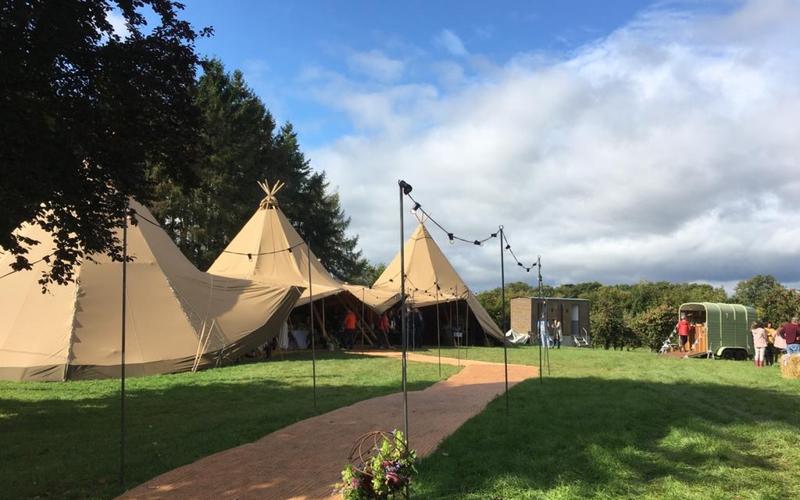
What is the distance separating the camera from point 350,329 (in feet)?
67.2

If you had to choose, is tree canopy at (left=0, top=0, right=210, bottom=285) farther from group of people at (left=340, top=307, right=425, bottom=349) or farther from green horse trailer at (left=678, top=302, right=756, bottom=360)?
green horse trailer at (left=678, top=302, right=756, bottom=360)

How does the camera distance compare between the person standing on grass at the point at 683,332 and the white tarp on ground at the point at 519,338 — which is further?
the white tarp on ground at the point at 519,338

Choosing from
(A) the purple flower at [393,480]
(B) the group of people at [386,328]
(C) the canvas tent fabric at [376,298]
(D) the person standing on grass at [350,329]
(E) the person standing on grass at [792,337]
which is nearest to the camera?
(A) the purple flower at [393,480]

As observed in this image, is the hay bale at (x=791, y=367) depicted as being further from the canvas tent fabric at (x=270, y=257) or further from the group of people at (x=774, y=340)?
the canvas tent fabric at (x=270, y=257)

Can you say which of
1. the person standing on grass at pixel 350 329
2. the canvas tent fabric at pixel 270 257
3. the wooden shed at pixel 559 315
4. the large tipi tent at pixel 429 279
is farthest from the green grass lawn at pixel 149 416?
the wooden shed at pixel 559 315

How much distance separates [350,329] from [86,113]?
574 inches

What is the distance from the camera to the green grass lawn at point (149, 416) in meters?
5.55

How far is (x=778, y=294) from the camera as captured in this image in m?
24.7

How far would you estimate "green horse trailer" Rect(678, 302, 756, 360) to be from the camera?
67.8 feet

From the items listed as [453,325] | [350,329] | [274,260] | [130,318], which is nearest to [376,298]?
[350,329]

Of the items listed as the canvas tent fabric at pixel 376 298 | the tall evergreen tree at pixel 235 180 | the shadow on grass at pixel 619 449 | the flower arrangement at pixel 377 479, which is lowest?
the shadow on grass at pixel 619 449

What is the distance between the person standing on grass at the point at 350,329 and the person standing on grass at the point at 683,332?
11528 mm

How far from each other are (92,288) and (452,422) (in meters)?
9.94

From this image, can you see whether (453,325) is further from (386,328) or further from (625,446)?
(625,446)
